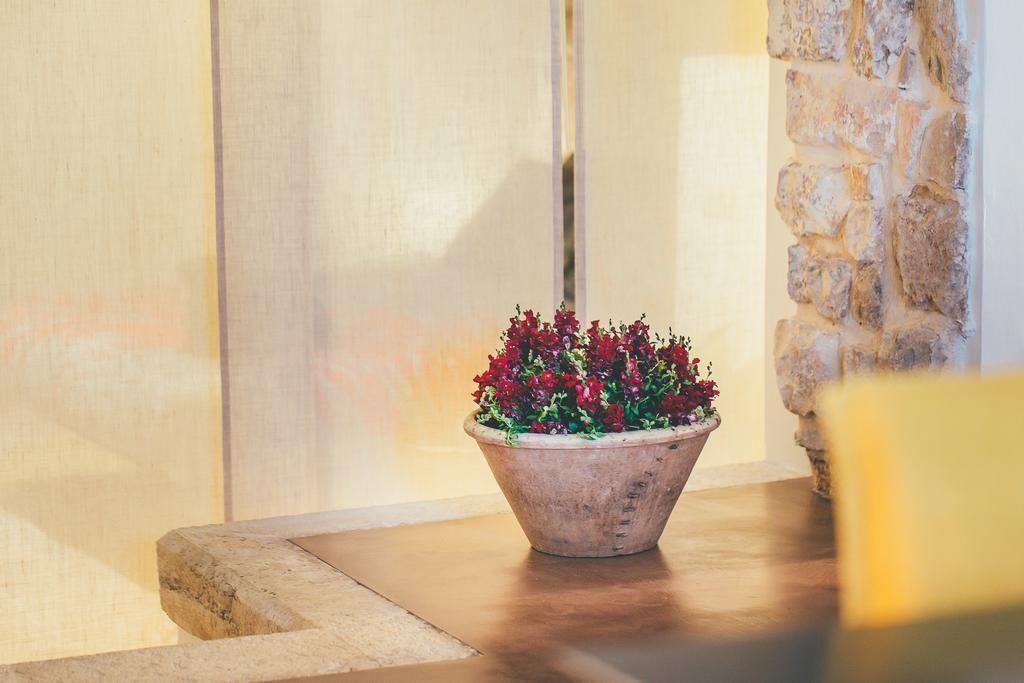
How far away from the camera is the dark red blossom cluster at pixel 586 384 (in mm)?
2703

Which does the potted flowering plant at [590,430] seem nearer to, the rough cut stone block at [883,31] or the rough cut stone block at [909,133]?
the rough cut stone block at [909,133]

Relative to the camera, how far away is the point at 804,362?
127 inches

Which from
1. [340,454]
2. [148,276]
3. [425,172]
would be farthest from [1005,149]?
[148,276]

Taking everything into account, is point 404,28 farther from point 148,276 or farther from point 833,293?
point 833,293

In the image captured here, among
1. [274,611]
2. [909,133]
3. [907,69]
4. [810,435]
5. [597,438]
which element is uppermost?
[907,69]

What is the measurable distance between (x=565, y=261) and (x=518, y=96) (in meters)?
0.44

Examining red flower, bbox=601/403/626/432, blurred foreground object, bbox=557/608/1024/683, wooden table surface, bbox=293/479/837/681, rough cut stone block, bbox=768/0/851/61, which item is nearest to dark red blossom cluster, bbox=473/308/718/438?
red flower, bbox=601/403/626/432

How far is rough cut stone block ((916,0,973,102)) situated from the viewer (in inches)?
110

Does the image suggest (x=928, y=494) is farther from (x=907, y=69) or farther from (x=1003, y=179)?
(x=907, y=69)

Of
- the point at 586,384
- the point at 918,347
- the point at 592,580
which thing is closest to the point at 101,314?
the point at 586,384

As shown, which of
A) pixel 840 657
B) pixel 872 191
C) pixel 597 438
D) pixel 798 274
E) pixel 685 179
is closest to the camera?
pixel 840 657

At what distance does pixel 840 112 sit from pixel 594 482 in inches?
42.1

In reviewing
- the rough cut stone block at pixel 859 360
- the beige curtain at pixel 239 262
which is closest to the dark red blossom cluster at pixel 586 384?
the rough cut stone block at pixel 859 360

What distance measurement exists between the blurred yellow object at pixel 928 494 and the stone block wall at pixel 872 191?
1565mm
